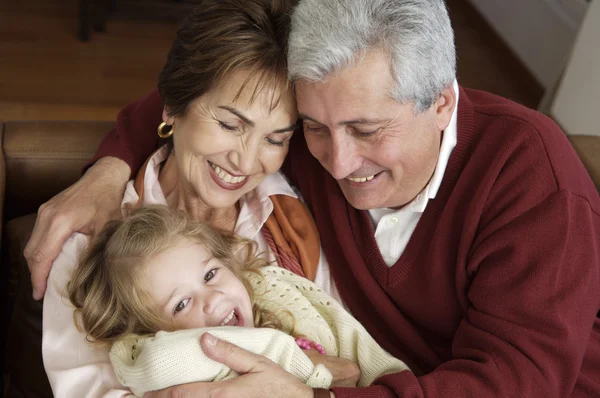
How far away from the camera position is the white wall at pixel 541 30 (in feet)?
14.0

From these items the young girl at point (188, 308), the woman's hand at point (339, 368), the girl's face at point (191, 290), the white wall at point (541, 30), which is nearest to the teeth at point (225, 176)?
the young girl at point (188, 308)

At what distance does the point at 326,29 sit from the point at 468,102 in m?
0.48

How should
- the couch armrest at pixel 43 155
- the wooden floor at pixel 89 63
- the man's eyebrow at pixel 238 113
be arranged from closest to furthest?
the man's eyebrow at pixel 238 113 → the couch armrest at pixel 43 155 → the wooden floor at pixel 89 63

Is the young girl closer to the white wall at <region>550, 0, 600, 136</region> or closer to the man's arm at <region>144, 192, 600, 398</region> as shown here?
the man's arm at <region>144, 192, 600, 398</region>

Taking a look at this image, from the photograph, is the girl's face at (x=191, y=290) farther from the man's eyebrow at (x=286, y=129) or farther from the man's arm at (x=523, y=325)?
the man's eyebrow at (x=286, y=129)

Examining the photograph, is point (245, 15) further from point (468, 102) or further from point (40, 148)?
point (40, 148)

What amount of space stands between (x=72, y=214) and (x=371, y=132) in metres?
0.88

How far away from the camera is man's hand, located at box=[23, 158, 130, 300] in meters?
1.83

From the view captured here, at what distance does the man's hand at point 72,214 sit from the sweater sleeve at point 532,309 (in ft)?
2.82

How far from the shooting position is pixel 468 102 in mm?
1759

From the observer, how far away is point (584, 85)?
3289 millimetres

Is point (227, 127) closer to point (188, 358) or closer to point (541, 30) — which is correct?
point (188, 358)

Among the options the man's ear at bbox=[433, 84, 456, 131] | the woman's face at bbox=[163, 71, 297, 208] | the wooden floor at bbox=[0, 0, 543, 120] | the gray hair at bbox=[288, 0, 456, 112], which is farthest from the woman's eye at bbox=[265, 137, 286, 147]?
the wooden floor at bbox=[0, 0, 543, 120]

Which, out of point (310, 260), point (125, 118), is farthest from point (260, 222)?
point (125, 118)
